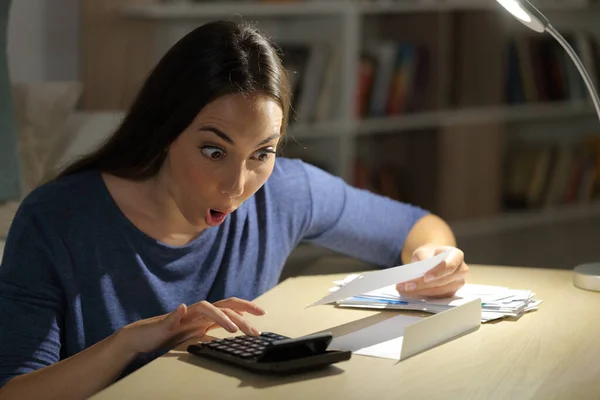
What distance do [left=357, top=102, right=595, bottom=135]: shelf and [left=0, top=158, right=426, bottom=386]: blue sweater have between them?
7.70 feet

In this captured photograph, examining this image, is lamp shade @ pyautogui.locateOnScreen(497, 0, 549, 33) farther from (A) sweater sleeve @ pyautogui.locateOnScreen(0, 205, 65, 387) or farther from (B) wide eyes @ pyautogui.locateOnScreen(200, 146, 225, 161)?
(A) sweater sleeve @ pyautogui.locateOnScreen(0, 205, 65, 387)

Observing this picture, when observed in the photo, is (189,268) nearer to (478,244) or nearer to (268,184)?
(268,184)

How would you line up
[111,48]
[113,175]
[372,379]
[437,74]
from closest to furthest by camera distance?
1. [372,379]
2. [113,175]
3. [111,48]
4. [437,74]

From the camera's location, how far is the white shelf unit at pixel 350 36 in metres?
3.86

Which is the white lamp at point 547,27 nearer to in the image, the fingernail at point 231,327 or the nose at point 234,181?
the nose at point 234,181

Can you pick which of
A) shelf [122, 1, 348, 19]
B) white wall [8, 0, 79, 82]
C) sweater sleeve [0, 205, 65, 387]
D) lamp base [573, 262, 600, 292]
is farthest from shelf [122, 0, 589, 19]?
sweater sleeve [0, 205, 65, 387]

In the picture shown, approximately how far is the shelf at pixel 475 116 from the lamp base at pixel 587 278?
2552 millimetres

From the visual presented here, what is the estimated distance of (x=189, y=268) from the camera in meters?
1.69

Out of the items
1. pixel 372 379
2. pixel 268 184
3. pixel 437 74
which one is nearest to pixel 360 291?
pixel 372 379

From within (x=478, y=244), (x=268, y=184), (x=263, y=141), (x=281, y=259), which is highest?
(x=263, y=141)

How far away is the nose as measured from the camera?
1455 millimetres

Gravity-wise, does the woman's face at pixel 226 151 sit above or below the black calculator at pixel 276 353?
above

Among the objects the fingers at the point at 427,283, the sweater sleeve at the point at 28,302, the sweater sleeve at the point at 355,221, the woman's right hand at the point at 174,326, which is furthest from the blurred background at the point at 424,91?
the woman's right hand at the point at 174,326

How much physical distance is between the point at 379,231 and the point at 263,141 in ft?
1.92
